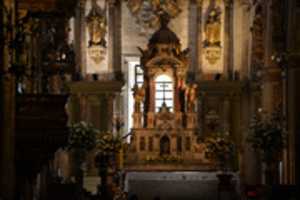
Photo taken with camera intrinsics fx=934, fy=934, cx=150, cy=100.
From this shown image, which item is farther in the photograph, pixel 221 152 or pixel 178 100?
pixel 178 100

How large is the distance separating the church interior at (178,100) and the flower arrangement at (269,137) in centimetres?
4

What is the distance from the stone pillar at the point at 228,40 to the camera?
43.3 metres

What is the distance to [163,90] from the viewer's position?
41469 millimetres

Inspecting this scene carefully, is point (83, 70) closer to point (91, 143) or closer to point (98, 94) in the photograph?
point (98, 94)

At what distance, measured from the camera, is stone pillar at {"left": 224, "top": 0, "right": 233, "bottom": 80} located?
4334 cm

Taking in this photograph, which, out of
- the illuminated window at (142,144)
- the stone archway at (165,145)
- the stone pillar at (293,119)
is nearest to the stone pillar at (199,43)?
the stone archway at (165,145)

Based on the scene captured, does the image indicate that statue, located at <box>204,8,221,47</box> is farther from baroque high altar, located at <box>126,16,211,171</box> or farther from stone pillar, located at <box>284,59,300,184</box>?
stone pillar, located at <box>284,59,300,184</box>

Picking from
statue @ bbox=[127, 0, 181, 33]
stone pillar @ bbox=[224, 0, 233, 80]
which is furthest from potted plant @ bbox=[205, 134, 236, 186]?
statue @ bbox=[127, 0, 181, 33]

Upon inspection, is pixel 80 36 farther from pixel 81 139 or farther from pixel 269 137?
pixel 269 137

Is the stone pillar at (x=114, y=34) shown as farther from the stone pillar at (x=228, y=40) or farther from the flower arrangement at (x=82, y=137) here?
the flower arrangement at (x=82, y=137)

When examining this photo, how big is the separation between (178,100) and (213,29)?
4.37 metres

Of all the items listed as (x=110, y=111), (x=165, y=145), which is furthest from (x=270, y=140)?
(x=110, y=111)

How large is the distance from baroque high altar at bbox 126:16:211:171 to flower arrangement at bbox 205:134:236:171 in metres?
1.47

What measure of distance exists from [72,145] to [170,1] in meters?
12.4
